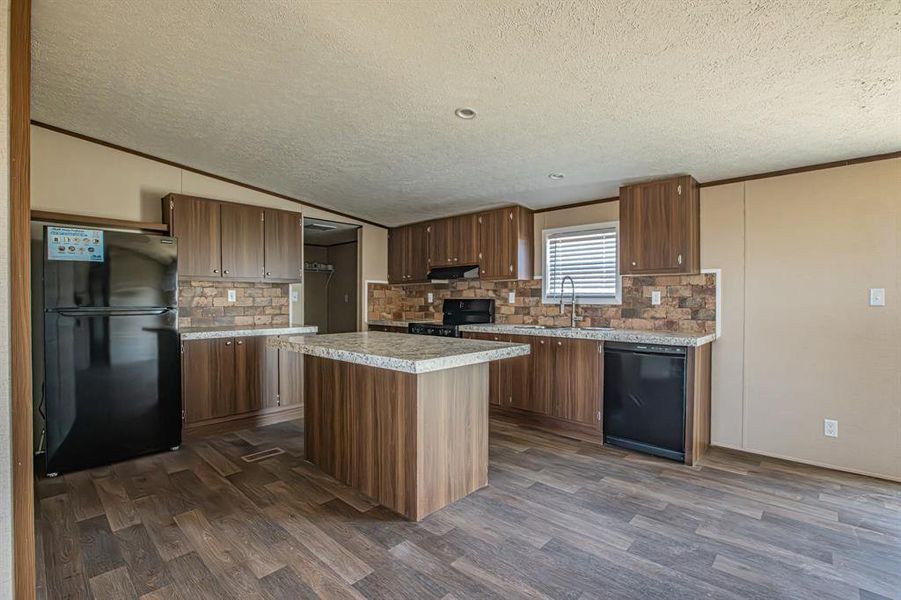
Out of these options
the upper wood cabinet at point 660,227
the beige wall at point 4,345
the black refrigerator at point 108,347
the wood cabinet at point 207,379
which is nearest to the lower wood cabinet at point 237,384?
the wood cabinet at point 207,379

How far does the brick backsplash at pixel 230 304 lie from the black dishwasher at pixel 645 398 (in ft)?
11.3

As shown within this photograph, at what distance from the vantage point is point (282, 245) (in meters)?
4.50

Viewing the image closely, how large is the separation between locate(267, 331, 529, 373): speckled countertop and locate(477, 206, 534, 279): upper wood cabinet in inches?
71.8

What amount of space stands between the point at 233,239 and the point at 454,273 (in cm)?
232

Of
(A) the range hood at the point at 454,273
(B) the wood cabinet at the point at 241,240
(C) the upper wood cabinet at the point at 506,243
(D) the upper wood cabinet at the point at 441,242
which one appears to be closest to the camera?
(B) the wood cabinet at the point at 241,240

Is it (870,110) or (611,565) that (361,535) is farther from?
(870,110)

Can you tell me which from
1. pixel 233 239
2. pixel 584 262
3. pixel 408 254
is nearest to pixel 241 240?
pixel 233 239

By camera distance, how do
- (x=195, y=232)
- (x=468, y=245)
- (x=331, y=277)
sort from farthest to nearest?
(x=331, y=277), (x=468, y=245), (x=195, y=232)

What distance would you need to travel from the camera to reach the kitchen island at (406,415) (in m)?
2.33

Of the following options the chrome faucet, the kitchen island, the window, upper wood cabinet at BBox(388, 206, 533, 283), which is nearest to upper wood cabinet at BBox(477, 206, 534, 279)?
upper wood cabinet at BBox(388, 206, 533, 283)

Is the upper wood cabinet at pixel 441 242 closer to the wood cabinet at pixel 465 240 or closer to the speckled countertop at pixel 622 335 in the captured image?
the wood cabinet at pixel 465 240

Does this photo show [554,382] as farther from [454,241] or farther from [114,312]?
[114,312]

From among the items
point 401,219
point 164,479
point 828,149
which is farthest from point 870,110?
point 164,479

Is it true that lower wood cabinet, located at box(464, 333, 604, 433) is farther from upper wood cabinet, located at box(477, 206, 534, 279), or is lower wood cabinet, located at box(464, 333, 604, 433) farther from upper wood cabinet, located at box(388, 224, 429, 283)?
upper wood cabinet, located at box(388, 224, 429, 283)
